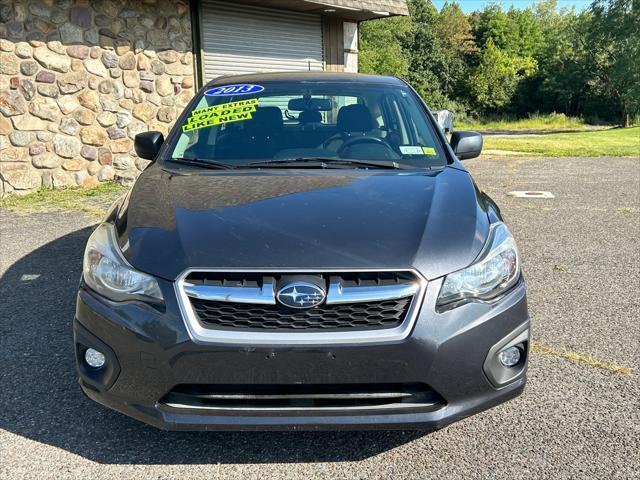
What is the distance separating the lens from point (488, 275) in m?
2.29

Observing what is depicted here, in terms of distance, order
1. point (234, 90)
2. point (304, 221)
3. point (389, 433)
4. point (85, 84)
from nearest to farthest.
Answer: point (304, 221), point (389, 433), point (234, 90), point (85, 84)

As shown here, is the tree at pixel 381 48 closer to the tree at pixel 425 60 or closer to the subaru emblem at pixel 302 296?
the tree at pixel 425 60

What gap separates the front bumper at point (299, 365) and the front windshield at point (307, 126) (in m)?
1.28

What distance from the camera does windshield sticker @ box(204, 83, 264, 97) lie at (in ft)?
12.9

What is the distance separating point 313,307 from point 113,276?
82 centimetres

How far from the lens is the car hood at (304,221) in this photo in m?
2.20

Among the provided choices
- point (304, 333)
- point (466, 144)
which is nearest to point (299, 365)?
point (304, 333)

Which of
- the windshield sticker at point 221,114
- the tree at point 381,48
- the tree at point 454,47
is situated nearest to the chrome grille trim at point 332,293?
the windshield sticker at point 221,114

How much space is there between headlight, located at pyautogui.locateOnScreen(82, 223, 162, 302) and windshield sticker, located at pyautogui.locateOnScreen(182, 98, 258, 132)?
1350mm

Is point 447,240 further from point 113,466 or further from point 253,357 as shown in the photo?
point 113,466

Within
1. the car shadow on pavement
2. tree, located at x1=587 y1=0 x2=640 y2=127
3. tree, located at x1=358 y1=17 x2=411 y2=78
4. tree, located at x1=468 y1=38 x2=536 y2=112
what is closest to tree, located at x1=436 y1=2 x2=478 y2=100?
tree, located at x1=468 y1=38 x2=536 y2=112

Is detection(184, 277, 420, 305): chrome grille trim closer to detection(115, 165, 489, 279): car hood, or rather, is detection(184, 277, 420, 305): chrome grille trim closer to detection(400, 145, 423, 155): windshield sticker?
detection(115, 165, 489, 279): car hood

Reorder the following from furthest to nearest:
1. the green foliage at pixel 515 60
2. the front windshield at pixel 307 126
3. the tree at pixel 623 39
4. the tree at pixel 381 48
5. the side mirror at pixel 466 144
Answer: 1. the tree at pixel 381 48
2. the green foliage at pixel 515 60
3. the tree at pixel 623 39
4. the side mirror at pixel 466 144
5. the front windshield at pixel 307 126

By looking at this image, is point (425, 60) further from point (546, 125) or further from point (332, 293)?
point (332, 293)
